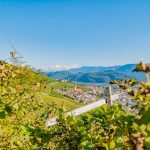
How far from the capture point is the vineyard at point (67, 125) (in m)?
2.28

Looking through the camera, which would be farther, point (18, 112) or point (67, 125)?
point (18, 112)

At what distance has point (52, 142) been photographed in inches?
171

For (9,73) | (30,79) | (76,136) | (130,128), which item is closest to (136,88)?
(130,128)

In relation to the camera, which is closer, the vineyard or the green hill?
the vineyard

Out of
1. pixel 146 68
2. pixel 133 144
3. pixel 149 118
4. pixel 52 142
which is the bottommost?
pixel 52 142

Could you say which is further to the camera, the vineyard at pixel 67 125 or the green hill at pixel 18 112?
the green hill at pixel 18 112

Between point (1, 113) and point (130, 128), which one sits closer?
point (130, 128)

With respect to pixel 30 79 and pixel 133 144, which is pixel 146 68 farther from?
pixel 30 79

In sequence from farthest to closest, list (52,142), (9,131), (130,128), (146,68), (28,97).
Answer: (28,97), (9,131), (52,142), (130,128), (146,68)

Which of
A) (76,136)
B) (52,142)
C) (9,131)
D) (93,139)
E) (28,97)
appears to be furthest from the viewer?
(28,97)

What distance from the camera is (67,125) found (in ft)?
13.5

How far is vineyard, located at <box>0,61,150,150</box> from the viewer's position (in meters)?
2.28

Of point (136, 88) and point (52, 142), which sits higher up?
point (136, 88)

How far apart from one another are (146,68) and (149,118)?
0.25 meters
